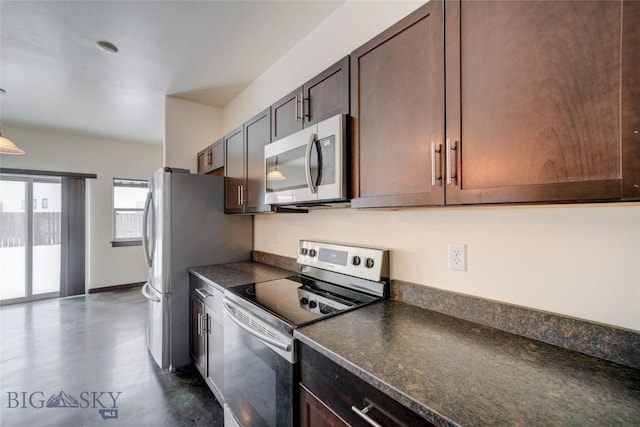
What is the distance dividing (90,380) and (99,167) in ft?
12.9

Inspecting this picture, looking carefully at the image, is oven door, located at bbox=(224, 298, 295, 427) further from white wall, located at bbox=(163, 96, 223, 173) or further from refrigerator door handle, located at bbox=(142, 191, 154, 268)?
white wall, located at bbox=(163, 96, 223, 173)

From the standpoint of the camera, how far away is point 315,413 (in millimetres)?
1044

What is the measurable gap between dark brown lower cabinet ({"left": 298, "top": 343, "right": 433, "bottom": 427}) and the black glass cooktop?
0.19m

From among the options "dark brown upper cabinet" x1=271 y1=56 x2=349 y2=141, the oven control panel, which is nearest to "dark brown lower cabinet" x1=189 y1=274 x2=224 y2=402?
the oven control panel

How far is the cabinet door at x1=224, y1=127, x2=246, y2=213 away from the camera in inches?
94.0

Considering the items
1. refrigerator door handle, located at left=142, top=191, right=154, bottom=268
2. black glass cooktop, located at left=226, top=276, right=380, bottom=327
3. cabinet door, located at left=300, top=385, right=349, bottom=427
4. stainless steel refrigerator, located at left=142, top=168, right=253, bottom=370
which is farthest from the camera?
refrigerator door handle, located at left=142, top=191, right=154, bottom=268

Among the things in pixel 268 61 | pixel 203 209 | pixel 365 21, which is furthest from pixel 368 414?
pixel 268 61

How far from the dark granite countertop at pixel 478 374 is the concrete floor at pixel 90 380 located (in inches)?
58.9

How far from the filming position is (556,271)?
3.24 ft

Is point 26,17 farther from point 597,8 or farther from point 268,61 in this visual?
point 597,8

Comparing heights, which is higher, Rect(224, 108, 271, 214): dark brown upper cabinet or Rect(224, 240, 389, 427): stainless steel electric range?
Rect(224, 108, 271, 214): dark brown upper cabinet

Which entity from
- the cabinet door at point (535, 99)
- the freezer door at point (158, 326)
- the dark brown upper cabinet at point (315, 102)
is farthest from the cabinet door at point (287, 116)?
the freezer door at point (158, 326)

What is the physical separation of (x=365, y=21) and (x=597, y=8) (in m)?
1.26

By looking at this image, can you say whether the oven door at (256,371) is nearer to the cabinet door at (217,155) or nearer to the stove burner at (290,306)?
the stove burner at (290,306)
